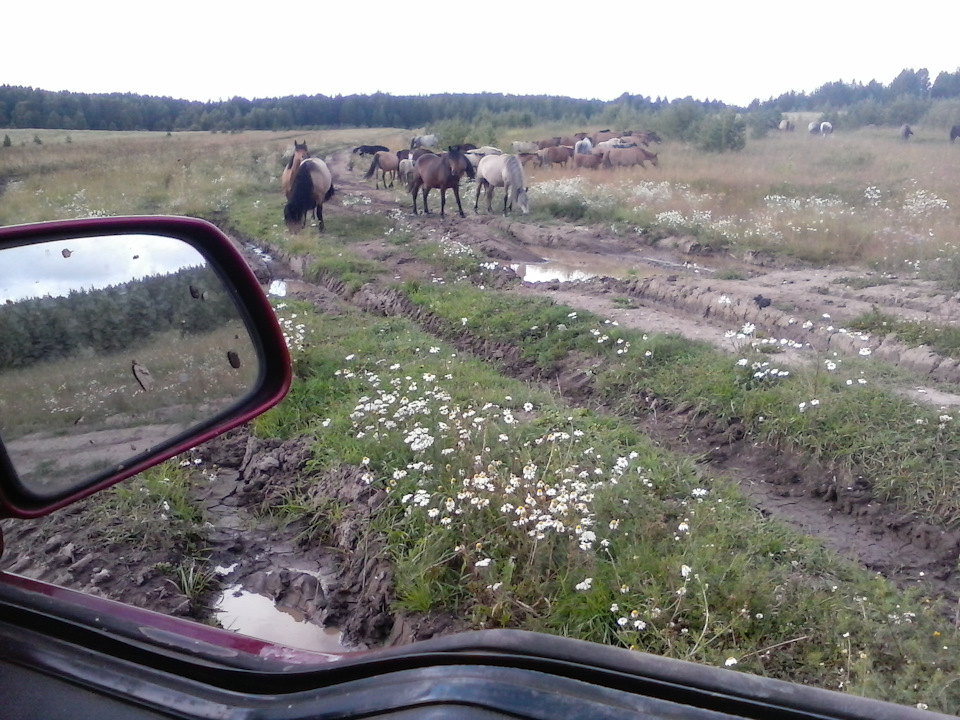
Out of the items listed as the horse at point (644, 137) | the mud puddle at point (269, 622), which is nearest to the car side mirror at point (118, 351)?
the mud puddle at point (269, 622)

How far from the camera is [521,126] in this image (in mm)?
43750

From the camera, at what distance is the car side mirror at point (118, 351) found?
5.70 feet

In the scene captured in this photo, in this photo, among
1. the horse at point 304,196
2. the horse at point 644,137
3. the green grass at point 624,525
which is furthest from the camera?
the horse at point 644,137

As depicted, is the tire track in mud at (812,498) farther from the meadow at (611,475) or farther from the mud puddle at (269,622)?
the mud puddle at (269,622)

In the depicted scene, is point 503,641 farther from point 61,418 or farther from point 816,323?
point 816,323

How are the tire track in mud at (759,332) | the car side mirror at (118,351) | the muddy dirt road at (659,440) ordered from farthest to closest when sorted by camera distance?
the tire track in mud at (759,332), the muddy dirt road at (659,440), the car side mirror at (118,351)

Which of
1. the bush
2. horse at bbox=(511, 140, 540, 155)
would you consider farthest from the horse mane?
horse at bbox=(511, 140, 540, 155)

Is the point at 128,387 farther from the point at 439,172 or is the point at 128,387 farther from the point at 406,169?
the point at 406,169

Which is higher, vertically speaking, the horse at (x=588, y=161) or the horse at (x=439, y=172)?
the horse at (x=588, y=161)

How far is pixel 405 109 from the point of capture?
4762 centimetres

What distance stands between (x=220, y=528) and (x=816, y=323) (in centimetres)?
614

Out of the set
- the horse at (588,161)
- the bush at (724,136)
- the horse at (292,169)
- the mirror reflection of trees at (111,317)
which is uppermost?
the bush at (724,136)

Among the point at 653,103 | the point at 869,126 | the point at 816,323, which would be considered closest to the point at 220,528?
the point at 816,323

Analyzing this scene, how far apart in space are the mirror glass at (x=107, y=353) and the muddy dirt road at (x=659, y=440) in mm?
1601
